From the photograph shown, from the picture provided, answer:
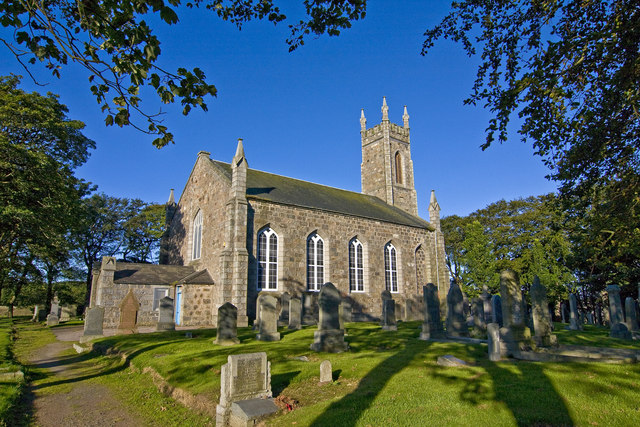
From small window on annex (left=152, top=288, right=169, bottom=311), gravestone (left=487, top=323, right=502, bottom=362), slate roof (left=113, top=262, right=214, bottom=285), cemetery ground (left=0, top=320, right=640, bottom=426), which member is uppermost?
slate roof (left=113, top=262, right=214, bottom=285)

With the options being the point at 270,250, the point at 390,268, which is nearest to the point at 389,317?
the point at 270,250

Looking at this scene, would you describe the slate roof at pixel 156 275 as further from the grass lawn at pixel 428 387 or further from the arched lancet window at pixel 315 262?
the grass lawn at pixel 428 387

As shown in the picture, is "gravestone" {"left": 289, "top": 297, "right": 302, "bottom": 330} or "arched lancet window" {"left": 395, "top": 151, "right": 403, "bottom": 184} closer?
"gravestone" {"left": 289, "top": 297, "right": 302, "bottom": 330}

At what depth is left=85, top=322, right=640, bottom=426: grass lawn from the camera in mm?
6215

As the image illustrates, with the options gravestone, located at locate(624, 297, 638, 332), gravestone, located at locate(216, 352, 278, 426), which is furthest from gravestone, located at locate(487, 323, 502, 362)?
gravestone, located at locate(624, 297, 638, 332)

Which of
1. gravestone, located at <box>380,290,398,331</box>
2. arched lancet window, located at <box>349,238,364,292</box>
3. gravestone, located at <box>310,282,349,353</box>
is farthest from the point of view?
arched lancet window, located at <box>349,238,364,292</box>

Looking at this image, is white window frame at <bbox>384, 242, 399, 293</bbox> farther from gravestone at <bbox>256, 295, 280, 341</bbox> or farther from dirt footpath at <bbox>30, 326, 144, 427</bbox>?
dirt footpath at <bbox>30, 326, 144, 427</bbox>

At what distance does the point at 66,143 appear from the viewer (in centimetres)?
2628

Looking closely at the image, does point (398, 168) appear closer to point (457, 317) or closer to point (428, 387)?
point (457, 317)

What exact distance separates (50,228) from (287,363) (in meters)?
19.8

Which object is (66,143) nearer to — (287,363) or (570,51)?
(287,363)

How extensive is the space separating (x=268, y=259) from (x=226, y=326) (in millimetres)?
9784

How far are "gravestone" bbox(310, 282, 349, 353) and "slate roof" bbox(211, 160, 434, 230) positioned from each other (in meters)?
12.1

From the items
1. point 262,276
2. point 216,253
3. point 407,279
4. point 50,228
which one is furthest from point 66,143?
point 407,279
